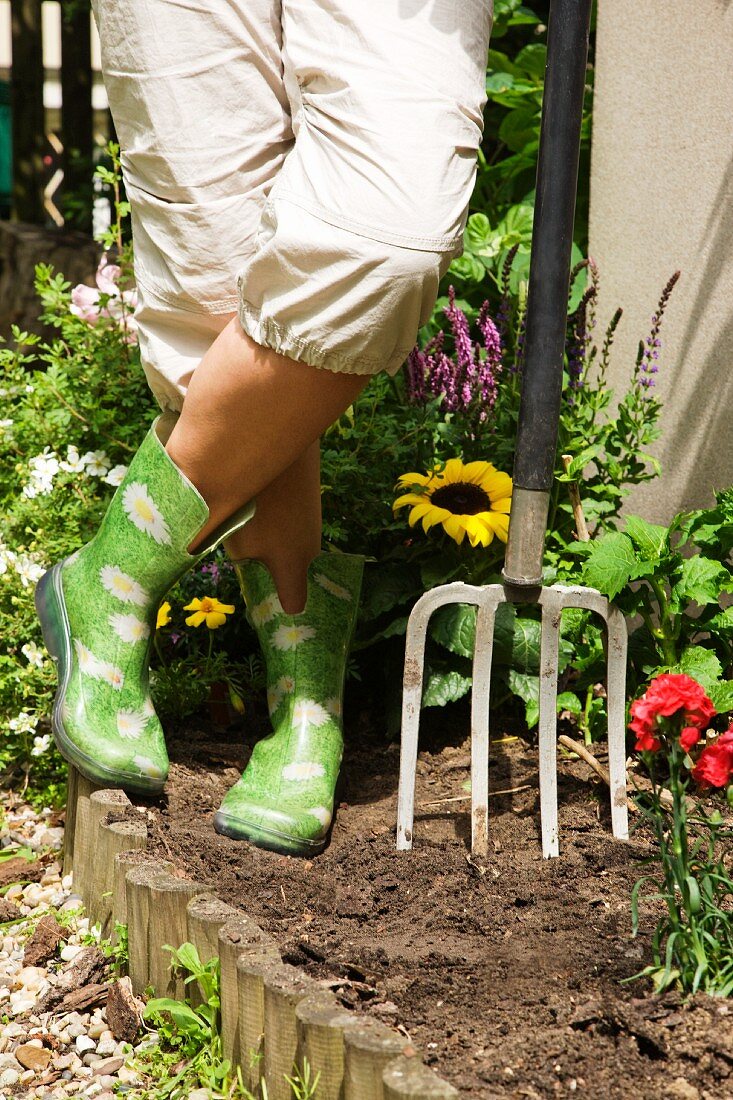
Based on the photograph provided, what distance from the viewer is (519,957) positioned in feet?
4.71

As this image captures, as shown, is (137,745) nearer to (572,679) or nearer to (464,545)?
(464,545)

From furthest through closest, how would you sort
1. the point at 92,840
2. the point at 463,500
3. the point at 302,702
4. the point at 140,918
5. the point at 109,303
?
1. the point at 109,303
2. the point at 463,500
3. the point at 302,702
4. the point at 92,840
5. the point at 140,918

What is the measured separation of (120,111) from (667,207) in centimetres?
135

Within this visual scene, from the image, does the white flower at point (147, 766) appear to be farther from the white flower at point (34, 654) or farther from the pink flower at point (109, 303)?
the pink flower at point (109, 303)

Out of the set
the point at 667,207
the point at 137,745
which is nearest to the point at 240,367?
the point at 137,745

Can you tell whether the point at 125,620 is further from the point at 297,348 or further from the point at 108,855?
the point at 297,348

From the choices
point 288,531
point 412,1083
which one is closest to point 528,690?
point 288,531

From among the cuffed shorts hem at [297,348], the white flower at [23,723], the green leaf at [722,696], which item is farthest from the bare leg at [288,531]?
the green leaf at [722,696]

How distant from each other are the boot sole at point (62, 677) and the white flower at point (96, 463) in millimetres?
556

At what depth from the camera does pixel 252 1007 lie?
53.1 inches

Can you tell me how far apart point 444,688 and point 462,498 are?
369mm

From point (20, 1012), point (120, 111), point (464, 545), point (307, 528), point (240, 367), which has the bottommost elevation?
point (20, 1012)

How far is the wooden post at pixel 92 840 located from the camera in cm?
177

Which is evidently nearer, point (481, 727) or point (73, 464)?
point (481, 727)
